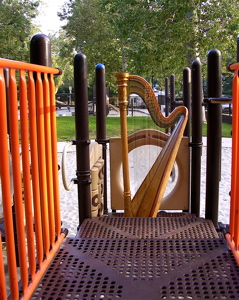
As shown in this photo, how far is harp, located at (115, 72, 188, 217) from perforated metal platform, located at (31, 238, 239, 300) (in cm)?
89

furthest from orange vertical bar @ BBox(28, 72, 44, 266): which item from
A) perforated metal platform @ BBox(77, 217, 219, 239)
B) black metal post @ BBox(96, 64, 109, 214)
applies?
black metal post @ BBox(96, 64, 109, 214)

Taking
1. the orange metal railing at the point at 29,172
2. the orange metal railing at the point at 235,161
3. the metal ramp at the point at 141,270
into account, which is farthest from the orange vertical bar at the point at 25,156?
the orange metal railing at the point at 235,161

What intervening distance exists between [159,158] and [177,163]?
223mm

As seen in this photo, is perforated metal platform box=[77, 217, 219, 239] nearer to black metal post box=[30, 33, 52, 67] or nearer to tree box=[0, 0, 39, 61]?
black metal post box=[30, 33, 52, 67]

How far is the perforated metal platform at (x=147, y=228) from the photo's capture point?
232cm

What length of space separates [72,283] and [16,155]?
24.9 inches

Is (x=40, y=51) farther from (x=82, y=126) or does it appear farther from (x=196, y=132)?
(x=196, y=132)

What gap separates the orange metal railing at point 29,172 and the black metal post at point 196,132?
1.43m

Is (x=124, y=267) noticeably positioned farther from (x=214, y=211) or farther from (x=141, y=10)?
(x=141, y=10)

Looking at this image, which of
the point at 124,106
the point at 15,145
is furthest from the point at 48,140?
the point at 124,106

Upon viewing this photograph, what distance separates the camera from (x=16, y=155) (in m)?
1.27

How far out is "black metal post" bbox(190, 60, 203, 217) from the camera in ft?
9.72

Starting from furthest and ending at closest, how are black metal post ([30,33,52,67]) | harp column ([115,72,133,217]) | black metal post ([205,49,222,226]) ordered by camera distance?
harp column ([115,72,133,217]), black metal post ([205,49,222,226]), black metal post ([30,33,52,67])

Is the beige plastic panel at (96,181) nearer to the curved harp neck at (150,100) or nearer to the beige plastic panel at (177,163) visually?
the beige plastic panel at (177,163)
